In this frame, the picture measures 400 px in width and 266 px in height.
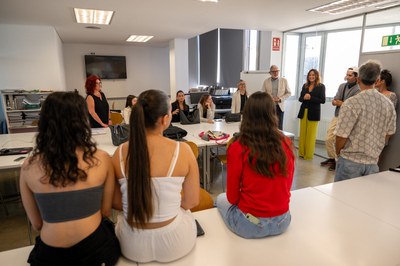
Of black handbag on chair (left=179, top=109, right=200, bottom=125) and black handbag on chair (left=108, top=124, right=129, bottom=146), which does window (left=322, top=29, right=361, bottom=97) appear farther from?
black handbag on chair (left=108, top=124, right=129, bottom=146)

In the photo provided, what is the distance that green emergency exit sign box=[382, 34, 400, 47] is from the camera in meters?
3.35

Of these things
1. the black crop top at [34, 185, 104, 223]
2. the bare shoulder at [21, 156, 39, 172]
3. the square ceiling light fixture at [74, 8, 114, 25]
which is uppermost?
the square ceiling light fixture at [74, 8, 114, 25]

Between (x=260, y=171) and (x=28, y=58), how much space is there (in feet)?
17.9

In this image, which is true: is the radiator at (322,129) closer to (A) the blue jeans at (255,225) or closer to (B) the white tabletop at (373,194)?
(B) the white tabletop at (373,194)

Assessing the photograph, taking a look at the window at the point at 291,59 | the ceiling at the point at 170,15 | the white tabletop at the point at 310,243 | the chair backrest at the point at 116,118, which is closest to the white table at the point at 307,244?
the white tabletop at the point at 310,243

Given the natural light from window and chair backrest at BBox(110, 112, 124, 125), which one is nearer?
chair backrest at BBox(110, 112, 124, 125)

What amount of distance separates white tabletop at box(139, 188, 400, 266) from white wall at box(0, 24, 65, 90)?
16.3 ft

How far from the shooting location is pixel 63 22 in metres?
4.80

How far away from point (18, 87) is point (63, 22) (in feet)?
5.09

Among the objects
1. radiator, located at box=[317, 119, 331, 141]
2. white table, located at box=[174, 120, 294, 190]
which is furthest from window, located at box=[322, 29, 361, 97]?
white table, located at box=[174, 120, 294, 190]

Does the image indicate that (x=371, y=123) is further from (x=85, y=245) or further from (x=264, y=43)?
(x=264, y=43)

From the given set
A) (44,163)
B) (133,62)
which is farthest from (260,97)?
(133,62)

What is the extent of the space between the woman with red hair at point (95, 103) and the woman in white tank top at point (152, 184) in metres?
2.62

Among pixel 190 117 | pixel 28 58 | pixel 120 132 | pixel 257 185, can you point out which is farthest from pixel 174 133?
pixel 28 58
